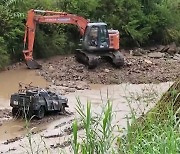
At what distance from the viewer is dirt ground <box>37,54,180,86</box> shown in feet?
58.5

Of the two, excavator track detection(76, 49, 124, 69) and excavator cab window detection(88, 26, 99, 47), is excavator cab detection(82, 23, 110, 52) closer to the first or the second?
excavator cab window detection(88, 26, 99, 47)

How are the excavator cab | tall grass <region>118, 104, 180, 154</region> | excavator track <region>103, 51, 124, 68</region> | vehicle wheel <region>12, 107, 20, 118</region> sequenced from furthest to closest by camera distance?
1. excavator track <region>103, 51, 124, 68</region>
2. the excavator cab
3. vehicle wheel <region>12, 107, 20, 118</region>
4. tall grass <region>118, 104, 180, 154</region>

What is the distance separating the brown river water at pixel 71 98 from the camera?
9.56m

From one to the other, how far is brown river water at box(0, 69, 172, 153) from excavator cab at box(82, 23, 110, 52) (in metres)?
2.23

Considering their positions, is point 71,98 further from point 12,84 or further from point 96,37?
point 96,37

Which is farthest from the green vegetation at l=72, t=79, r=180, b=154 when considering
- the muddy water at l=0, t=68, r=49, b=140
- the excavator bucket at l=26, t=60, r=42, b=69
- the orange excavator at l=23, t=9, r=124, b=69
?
the orange excavator at l=23, t=9, r=124, b=69

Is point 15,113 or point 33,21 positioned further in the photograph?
point 33,21

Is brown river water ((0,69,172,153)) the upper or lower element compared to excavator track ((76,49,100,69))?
lower

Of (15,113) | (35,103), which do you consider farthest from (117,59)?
(35,103)

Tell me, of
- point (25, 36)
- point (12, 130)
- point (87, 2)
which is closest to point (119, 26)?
point (87, 2)

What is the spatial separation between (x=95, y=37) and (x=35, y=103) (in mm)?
7517

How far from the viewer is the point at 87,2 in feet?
75.2

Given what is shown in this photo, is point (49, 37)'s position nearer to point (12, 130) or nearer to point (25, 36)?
point (25, 36)

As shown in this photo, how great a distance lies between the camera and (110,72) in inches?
745
